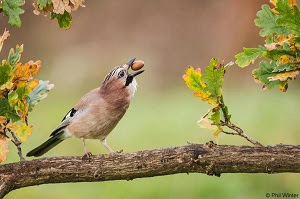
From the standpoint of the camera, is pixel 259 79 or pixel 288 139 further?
pixel 288 139

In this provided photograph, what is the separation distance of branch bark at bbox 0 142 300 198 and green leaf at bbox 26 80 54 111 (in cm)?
27

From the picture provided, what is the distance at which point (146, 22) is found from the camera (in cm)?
1564

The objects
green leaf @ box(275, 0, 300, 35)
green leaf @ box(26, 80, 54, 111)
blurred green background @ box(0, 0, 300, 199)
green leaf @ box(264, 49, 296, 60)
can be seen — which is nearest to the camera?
green leaf @ box(275, 0, 300, 35)

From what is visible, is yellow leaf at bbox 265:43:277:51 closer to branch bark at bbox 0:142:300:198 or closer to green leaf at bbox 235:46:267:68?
green leaf at bbox 235:46:267:68

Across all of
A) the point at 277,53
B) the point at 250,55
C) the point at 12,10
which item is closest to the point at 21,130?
the point at 12,10

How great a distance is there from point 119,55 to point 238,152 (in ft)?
32.5

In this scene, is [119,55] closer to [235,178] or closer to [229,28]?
[229,28]

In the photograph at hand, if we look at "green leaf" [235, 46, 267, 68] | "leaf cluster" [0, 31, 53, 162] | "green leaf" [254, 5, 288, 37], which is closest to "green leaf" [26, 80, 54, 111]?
"leaf cluster" [0, 31, 53, 162]

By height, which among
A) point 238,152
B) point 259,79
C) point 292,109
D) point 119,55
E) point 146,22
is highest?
point 146,22

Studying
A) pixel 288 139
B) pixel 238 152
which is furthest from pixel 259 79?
pixel 288 139

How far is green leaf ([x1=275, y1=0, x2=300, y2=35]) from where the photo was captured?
3359 mm

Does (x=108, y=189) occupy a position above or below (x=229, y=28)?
below

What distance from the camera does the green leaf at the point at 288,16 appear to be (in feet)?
11.0

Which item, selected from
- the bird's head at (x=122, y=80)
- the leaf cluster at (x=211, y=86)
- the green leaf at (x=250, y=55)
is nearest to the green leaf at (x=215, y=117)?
the leaf cluster at (x=211, y=86)
